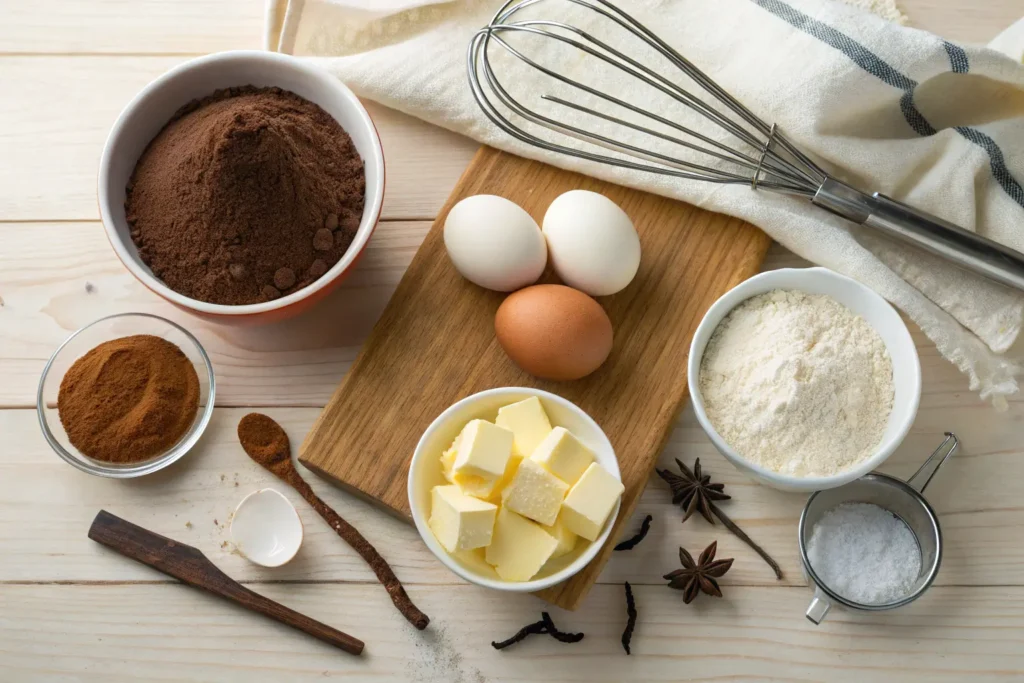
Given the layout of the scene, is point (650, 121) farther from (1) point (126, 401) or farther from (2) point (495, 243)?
(1) point (126, 401)

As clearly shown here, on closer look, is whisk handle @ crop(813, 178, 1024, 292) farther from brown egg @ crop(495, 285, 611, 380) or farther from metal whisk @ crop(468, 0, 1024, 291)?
brown egg @ crop(495, 285, 611, 380)

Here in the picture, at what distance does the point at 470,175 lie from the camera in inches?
41.6

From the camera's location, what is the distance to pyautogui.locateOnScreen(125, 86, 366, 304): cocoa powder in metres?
0.87

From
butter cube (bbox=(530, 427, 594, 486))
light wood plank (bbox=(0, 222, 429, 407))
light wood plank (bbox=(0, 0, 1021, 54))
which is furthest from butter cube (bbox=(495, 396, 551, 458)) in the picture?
light wood plank (bbox=(0, 0, 1021, 54))

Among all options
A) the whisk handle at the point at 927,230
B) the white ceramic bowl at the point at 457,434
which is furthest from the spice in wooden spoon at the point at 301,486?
the whisk handle at the point at 927,230

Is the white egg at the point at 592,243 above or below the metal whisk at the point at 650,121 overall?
below

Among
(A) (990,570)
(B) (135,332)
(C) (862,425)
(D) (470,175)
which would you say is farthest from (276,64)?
(A) (990,570)

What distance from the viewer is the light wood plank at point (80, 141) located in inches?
43.2

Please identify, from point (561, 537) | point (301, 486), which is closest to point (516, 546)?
point (561, 537)

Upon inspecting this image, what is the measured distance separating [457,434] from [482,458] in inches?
3.6

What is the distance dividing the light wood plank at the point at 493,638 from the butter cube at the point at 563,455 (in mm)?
201

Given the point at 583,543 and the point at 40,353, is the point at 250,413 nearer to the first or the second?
the point at 40,353

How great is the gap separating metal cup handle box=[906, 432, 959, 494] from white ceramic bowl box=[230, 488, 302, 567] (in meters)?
0.75

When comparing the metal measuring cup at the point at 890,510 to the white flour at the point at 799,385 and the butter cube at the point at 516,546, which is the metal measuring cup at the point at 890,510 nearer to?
the white flour at the point at 799,385
